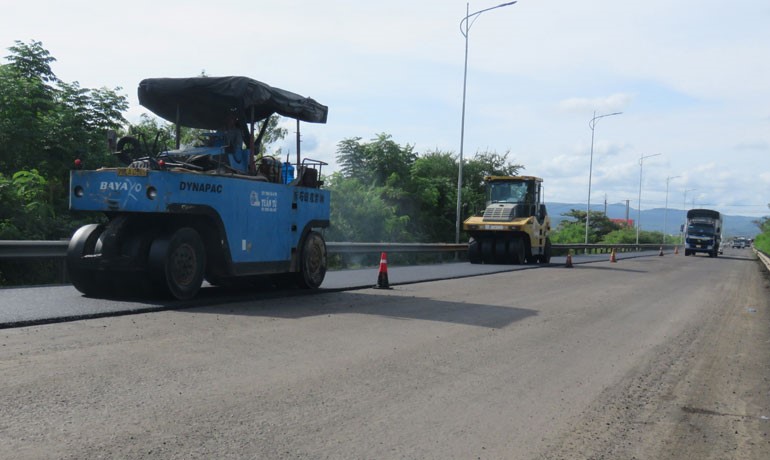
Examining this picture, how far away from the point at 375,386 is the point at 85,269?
18.3 feet

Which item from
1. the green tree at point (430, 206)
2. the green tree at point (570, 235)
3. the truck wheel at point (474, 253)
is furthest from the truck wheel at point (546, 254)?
the green tree at point (570, 235)

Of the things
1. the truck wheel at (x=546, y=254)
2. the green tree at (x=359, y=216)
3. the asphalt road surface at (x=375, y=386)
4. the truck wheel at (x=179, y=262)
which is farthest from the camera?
the green tree at (x=359, y=216)

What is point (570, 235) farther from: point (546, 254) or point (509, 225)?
point (509, 225)

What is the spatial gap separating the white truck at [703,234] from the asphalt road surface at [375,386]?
41.9m

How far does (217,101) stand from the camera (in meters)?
11.4

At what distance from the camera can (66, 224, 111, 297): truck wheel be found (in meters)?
9.81

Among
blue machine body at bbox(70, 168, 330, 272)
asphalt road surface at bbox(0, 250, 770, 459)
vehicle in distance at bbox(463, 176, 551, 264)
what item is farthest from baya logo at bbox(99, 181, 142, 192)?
vehicle in distance at bbox(463, 176, 551, 264)

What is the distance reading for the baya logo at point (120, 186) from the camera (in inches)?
374

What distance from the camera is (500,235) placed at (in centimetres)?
2595

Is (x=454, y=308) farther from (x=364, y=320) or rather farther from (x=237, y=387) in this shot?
(x=237, y=387)

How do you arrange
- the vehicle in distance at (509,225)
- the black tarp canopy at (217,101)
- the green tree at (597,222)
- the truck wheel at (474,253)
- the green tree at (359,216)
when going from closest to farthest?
the black tarp canopy at (217,101) < the vehicle in distance at (509,225) < the truck wheel at (474,253) < the green tree at (359,216) < the green tree at (597,222)

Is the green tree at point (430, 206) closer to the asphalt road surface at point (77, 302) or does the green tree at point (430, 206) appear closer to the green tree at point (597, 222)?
the asphalt road surface at point (77, 302)

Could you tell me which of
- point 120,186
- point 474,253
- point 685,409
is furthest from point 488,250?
point 685,409

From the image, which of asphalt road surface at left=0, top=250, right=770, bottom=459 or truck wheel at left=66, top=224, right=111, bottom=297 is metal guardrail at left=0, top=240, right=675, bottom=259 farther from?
asphalt road surface at left=0, top=250, right=770, bottom=459
